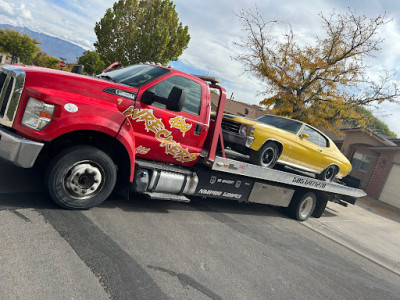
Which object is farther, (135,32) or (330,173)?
(135,32)

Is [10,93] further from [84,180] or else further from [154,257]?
[154,257]

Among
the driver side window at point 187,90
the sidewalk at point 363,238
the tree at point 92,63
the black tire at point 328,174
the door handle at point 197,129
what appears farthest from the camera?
the tree at point 92,63

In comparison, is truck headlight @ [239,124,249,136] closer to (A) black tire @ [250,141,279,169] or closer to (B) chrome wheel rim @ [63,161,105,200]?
(A) black tire @ [250,141,279,169]

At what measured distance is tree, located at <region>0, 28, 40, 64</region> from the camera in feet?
173

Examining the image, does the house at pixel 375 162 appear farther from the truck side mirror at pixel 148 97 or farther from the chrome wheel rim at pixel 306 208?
the truck side mirror at pixel 148 97

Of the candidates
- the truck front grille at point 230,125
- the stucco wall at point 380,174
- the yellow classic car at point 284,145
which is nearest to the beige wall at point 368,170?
the stucco wall at point 380,174

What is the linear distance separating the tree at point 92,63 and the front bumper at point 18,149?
23181mm

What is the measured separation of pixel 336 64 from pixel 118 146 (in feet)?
53.4

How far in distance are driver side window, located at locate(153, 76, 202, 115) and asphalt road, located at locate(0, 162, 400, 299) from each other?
1.83 m

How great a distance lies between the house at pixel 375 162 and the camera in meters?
21.6

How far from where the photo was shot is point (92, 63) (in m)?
30.9

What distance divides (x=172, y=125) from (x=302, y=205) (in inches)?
192

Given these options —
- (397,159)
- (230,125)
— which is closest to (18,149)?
(230,125)

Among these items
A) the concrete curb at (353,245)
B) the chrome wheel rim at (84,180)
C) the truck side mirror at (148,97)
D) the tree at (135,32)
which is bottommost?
the concrete curb at (353,245)
